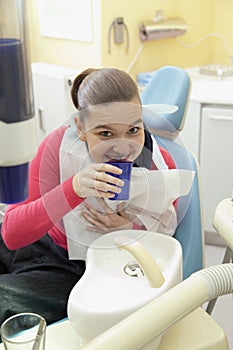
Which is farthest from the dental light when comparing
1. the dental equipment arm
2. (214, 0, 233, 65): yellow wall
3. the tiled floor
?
(214, 0, 233, 65): yellow wall

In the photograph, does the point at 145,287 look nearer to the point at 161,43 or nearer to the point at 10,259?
the point at 10,259

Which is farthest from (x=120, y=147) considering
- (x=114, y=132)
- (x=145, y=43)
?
(x=145, y=43)

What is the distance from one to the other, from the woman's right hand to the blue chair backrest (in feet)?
0.53

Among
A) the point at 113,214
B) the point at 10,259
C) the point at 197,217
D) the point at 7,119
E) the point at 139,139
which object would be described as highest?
the point at 7,119

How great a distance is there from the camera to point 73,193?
39.6 inches

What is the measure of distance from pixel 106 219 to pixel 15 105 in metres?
0.58

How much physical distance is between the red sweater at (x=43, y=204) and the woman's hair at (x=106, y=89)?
92 mm

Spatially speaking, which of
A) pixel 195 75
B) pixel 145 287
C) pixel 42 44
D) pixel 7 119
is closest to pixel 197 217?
pixel 145 287

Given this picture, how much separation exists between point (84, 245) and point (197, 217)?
33 cm

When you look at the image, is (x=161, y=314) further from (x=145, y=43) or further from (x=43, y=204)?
(x=145, y=43)

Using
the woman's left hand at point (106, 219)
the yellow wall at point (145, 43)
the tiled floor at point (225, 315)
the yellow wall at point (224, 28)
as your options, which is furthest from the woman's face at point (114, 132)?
the yellow wall at point (224, 28)

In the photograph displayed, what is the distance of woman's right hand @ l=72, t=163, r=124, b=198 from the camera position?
0.90m

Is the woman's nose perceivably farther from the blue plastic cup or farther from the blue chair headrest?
the blue chair headrest

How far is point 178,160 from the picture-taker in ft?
3.73
